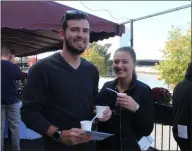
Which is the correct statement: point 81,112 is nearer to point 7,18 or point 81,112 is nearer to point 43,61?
point 43,61

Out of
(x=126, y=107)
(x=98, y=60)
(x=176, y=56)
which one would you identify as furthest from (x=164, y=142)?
(x=176, y=56)

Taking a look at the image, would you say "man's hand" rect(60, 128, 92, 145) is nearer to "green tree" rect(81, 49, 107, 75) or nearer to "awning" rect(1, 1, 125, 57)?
"awning" rect(1, 1, 125, 57)

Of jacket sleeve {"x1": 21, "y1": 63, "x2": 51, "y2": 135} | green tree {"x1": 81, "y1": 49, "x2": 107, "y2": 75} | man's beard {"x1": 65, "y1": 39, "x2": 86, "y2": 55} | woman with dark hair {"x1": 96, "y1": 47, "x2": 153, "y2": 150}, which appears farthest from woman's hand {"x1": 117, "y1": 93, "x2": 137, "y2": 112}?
green tree {"x1": 81, "y1": 49, "x2": 107, "y2": 75}

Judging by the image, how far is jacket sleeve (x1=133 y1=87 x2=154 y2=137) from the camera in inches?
82.0

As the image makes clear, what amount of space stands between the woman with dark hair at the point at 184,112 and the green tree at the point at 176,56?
22.4 meters

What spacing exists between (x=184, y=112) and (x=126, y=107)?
2.06 feet

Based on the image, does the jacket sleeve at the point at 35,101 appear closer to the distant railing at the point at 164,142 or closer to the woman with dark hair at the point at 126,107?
the woman with dark hair at the point at 126,107

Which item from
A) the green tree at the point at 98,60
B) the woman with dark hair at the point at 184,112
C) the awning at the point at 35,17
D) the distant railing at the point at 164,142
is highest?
the awning at the point at 35,17

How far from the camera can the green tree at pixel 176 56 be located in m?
24.3

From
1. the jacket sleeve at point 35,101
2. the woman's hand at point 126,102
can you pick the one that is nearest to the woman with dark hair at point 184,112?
the woman's hand at point 126,102

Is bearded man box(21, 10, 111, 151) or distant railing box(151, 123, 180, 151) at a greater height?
bearded man box(21, 10, 111, 151)

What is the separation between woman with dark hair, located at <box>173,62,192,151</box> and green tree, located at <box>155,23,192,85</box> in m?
22.4

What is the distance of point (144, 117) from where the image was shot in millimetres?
2084

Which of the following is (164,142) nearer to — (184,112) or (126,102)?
(184,112)
